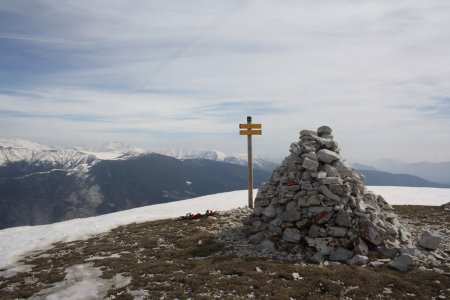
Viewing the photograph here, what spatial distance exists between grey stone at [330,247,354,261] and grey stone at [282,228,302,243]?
5.91 feet

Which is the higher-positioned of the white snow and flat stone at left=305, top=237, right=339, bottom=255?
flat stone at left=305, top=237, right=339, bottom=255

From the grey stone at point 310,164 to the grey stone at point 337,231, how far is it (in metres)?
3.75

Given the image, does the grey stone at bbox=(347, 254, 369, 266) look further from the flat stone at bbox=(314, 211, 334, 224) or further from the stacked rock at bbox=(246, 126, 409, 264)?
the flat stone at bbox=(314, 211, 334, 224)

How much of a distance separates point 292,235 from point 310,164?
436 cm

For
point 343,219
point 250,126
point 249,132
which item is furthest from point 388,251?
point 250,126

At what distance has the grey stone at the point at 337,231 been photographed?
1741 centimetres

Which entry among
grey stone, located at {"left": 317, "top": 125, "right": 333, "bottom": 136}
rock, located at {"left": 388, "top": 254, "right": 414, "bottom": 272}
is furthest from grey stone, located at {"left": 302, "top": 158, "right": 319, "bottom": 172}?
rock, located at {"left": 388, "top": 254, "right": 414, "bottom": 272}

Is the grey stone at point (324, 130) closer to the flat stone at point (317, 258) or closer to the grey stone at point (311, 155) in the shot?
the grey stone at point (311, 155)

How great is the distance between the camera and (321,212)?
18172mm

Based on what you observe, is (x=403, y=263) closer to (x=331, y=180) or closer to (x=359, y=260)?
(x=359, y=260)

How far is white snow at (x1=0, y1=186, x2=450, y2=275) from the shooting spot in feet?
Result: 81.2

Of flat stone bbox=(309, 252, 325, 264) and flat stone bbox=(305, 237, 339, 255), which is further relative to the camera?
flat stone bbox=(305, 237, 339, 255)

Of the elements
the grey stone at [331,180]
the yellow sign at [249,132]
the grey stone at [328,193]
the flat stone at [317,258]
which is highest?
the yellow sign at [249,132]

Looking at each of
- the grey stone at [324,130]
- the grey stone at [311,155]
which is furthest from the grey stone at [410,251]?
the grey stone at [324,130]
